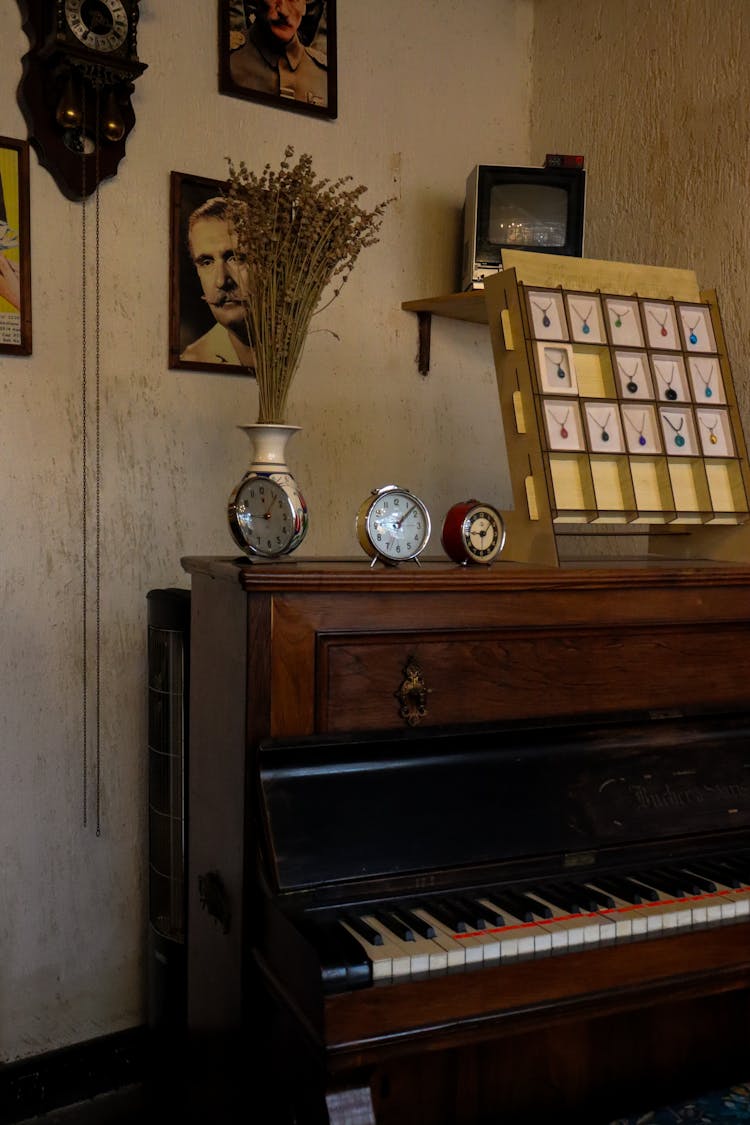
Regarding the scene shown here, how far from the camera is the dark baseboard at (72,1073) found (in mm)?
2525

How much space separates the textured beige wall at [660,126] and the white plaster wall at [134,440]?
0.44 metres

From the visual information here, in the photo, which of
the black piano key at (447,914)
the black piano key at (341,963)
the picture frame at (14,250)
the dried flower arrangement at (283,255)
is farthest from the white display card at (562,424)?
the picture frame at (14,250)

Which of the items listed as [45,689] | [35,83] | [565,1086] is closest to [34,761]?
[45,689]

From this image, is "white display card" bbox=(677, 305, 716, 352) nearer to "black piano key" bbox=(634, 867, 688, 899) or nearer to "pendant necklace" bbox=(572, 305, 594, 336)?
"pendant necklace" bbox=(572, 305, 594, 336)

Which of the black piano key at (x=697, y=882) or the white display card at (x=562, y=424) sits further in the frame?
the white display card at (x=562, y=424)

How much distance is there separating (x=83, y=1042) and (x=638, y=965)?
1632mm

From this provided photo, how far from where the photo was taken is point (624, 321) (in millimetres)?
2357

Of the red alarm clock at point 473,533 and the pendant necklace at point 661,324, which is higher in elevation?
the pendant necklace at point 661,324

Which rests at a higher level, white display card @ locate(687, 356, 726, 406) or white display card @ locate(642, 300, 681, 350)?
white display card @ locate(642, 300, 681, 350)

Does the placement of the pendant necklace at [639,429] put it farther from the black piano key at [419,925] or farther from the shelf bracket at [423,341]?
the black piano key at [419,925]

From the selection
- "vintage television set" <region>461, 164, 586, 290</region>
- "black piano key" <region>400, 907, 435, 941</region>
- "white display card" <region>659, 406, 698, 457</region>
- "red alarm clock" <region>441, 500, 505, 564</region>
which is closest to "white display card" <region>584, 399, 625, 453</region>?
"white display card" <region>659, 406, 698, 457</region>

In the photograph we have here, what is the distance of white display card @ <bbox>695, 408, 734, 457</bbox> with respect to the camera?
2363 millimetres

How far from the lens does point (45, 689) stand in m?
2.60

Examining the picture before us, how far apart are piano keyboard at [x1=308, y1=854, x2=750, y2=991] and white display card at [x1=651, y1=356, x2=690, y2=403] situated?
1.05 meters
